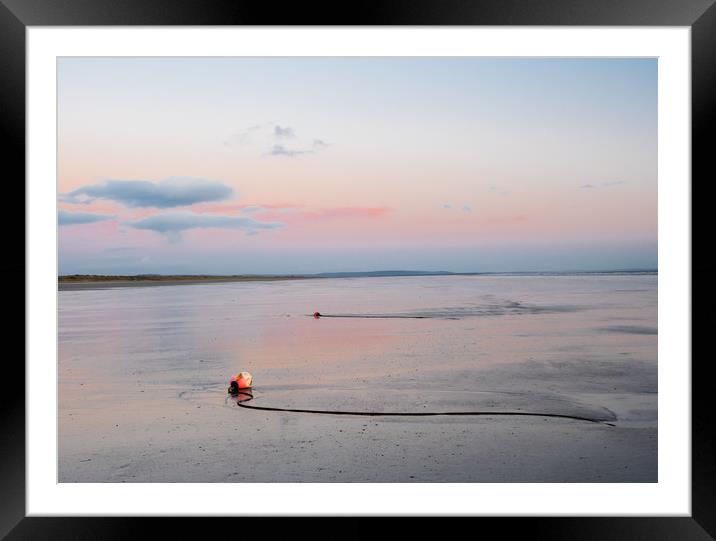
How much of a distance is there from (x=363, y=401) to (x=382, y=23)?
83.9 inches

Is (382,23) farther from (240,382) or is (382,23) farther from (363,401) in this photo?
(240,382)

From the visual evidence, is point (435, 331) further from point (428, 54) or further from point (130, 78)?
point (130, 78)

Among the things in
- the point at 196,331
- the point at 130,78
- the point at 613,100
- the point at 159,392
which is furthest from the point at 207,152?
the point at 159,392

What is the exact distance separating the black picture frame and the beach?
517mm

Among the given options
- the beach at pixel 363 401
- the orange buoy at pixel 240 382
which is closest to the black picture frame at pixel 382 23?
the beach at pixel 363 401

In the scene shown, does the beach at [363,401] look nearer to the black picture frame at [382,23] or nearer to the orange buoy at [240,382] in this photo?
the orange buoy at [240,382]

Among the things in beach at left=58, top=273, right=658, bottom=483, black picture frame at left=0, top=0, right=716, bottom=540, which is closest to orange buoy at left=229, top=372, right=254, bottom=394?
beach at left=58, top=273, right=658, bottom=483

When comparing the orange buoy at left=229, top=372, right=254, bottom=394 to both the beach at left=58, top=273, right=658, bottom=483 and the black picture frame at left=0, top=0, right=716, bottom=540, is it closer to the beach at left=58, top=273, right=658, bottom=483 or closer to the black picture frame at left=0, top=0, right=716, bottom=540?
the beach at left=58, top=273, right=658, bottom=483

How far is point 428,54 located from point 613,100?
17.1 m

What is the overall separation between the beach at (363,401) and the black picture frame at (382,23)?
52 cm

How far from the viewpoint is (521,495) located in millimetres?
1668

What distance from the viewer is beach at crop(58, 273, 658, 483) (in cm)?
226

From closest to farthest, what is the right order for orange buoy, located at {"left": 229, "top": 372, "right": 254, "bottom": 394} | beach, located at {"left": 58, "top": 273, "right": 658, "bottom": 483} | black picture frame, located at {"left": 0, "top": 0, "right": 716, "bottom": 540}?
black picture frame, located at {"left": 0, "top": 0, "right": 716, "bottom": 540} → beach, located at {"left": 58, "top": 273, "right": 658, "bottom": 483} → orange buoy, located at {"left": 229, "top": 372, "right": 254, "bottom": 394}

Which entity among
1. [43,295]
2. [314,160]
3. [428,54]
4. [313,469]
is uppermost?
[314,160]
